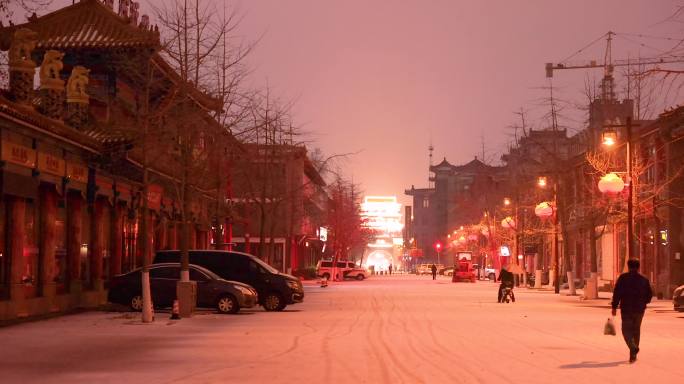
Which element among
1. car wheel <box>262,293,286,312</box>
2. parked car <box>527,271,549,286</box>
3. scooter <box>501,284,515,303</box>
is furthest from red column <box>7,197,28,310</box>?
parked car <box>527,271,549,286</box>

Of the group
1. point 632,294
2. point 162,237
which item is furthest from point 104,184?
point 632,294

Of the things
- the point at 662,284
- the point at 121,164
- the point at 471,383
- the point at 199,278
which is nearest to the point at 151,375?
the point at 471,383

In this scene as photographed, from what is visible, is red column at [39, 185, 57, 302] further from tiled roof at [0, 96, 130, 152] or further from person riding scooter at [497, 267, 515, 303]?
person riding scooter at [497, 267, 515, 303]

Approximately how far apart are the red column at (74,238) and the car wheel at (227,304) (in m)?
4.77

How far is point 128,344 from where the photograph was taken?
801 inches

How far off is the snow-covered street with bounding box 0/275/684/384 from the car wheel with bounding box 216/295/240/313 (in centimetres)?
46

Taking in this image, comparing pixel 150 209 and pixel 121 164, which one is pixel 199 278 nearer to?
pixel 121 164

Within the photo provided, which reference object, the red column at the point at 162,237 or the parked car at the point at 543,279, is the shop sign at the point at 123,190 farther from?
the parked car at the point at 543,279

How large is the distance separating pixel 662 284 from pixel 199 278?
80.7 feet

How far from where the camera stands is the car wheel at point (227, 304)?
31.1 m

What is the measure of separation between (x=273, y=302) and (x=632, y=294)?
18256mm

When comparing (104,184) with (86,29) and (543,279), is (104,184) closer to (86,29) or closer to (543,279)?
(86,29)

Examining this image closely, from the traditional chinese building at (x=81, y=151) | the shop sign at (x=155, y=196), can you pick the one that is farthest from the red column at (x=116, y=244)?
the shop sign at (x=155, y=196)

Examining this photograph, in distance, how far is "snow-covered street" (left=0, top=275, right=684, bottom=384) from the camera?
14859 millimetres
